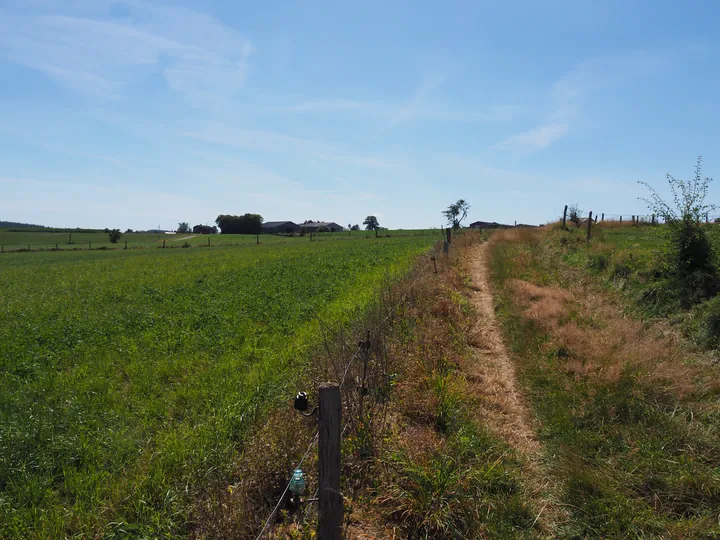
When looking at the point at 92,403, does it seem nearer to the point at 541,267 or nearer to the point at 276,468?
the point at 276,468

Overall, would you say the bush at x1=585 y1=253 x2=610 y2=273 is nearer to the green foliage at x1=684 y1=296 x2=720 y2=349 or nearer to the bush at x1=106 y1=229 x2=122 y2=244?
the green foliage at x1=684 y1=296 x2=720 y2=349

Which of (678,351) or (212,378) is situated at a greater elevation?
(678,351)

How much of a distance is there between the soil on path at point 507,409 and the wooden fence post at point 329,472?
202cm

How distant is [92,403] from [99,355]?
2626mm

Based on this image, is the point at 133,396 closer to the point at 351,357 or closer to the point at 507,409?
the point at 351,357

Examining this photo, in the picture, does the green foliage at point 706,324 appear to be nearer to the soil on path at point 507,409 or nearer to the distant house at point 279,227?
the soil on path at point 507,409

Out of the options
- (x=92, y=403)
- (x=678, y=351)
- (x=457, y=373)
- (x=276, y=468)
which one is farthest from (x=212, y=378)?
(x=678, y=351)

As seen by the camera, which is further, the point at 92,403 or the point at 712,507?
the point at 92,403

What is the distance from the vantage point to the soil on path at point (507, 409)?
12.9 ft

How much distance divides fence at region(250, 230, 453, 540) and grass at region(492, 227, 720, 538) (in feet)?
7.19

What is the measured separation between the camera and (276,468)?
3.93 meters

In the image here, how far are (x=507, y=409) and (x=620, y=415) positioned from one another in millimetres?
1383

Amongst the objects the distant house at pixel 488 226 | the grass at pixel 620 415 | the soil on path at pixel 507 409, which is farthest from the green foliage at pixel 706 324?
the distant house at pixel 488 226

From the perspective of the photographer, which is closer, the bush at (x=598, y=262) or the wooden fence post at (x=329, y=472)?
the wooden fence post at (x=329, y=472)
